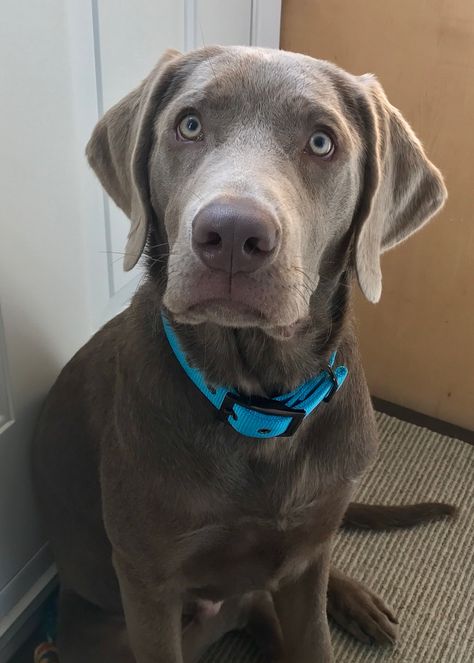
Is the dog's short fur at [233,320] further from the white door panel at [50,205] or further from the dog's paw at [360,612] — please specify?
the dog's paw at [360,612]

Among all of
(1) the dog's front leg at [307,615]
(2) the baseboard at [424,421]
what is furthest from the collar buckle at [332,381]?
(2) the baseboard at [424,421]

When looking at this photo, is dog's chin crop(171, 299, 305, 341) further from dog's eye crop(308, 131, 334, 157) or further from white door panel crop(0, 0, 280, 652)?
white door panel crop(0, 0, 280, 652)

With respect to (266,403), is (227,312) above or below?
above

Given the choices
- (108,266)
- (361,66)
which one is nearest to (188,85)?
(108,266)

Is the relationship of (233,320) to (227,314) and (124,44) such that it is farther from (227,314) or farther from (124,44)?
(124,44)

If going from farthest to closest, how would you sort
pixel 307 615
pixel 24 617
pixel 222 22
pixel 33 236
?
pixel 222 22 < pixel 24 617 < pixel 307 615 < pixel 33 236

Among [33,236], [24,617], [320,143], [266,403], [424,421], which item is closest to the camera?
[320,143]

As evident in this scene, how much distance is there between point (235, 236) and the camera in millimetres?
787

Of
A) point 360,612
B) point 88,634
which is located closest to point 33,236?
point 88,634

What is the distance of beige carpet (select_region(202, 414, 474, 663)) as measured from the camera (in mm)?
1568

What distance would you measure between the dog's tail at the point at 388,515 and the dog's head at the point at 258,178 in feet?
2.81

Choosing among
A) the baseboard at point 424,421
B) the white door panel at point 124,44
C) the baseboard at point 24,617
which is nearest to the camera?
the white door panel at point 124,44

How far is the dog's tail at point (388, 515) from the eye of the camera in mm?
1764

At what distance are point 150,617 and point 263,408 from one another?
406 millimetres
